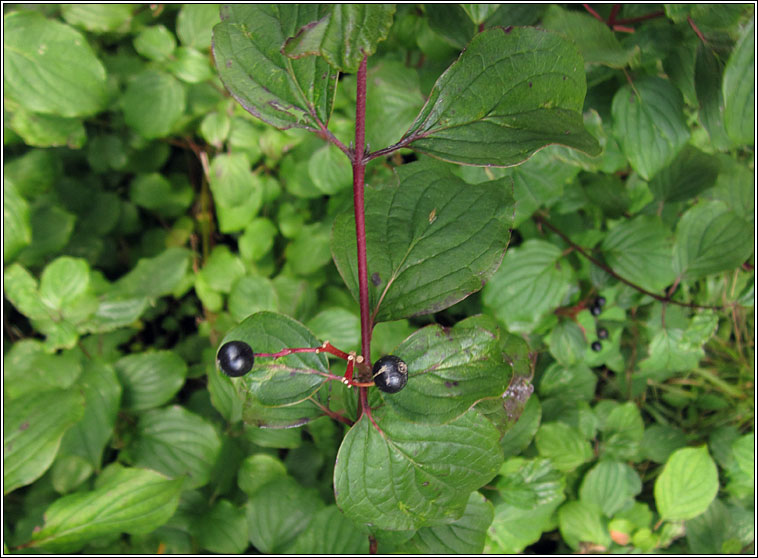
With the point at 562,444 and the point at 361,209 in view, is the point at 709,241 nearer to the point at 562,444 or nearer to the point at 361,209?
the point at 562,444

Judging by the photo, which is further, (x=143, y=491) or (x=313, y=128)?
(x=143, y=491)

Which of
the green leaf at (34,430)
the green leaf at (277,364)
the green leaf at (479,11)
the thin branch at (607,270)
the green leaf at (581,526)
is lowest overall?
the green leaf at (581,526)

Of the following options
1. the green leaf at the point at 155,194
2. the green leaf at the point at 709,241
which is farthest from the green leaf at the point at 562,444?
the green leaf at the point at 155,194

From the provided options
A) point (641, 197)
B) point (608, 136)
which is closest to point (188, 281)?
point (608, 136)

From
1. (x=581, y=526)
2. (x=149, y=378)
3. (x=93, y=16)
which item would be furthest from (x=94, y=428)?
(x=581, y=526)

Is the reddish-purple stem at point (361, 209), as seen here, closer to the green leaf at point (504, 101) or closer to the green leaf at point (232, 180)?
the green leaf at point (504, 101)

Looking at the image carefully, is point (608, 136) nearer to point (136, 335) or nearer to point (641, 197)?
point (641, 197)
